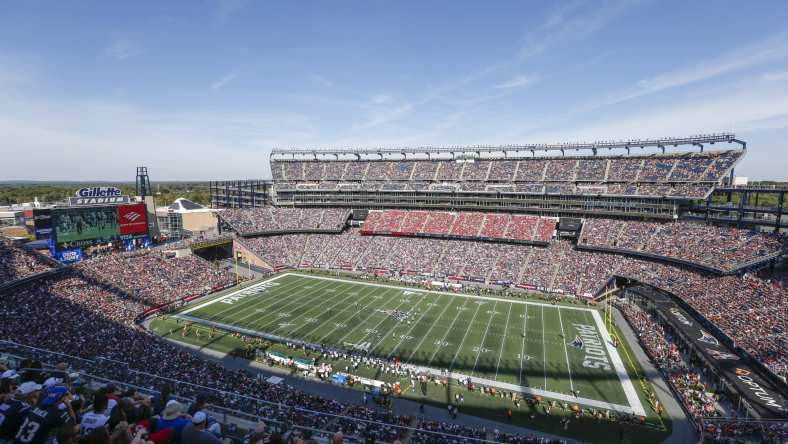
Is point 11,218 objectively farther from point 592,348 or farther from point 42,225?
point 592,348

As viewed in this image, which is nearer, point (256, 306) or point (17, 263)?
point (17, 263)

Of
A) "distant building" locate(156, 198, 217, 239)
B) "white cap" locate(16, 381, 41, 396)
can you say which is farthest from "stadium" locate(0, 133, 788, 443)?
"distant building" locate(156, 198, 217, 239)

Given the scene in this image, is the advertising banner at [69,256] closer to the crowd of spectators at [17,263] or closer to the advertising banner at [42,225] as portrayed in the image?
the advertising banner at [42,225]

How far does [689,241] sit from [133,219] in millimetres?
60352

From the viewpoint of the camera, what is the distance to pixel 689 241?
41906 millimetres

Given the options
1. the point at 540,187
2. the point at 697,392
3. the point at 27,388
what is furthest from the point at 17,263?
the point at 540,187

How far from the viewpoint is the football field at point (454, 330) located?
82.4 feet

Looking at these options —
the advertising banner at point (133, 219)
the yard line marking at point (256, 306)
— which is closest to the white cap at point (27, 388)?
the yard line marking at point (256, 306)

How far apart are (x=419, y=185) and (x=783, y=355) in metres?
48.3

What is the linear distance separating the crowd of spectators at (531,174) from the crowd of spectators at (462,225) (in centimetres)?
443

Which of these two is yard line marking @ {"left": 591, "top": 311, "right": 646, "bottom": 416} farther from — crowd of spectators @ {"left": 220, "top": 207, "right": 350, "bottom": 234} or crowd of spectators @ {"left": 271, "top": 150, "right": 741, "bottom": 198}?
crowd of spectators @ {"left": 220, "top": 207, "right": 350, "bottom": 234}

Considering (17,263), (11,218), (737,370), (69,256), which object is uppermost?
(11,218)

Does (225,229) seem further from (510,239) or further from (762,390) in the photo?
(762,390)

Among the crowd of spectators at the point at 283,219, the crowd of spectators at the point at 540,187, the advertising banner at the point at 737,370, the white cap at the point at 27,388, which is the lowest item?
the advertising banner at the point at 737,370
